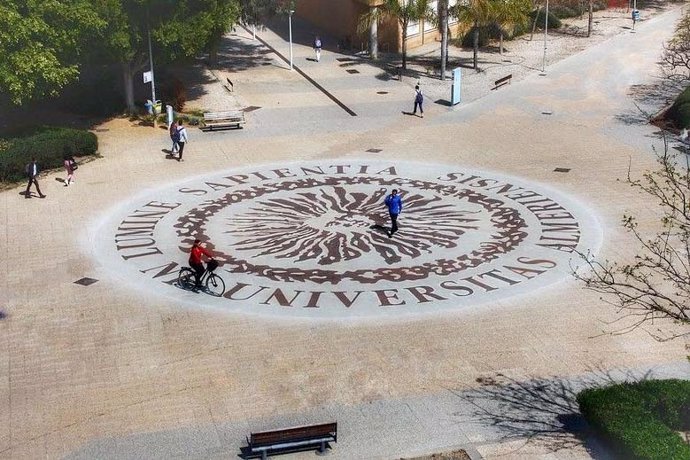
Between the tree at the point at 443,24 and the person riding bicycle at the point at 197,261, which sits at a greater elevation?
the tree at the point at 443,24

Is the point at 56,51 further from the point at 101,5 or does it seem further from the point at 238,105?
the point at 238,105

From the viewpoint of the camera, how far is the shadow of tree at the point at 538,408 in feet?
52.9

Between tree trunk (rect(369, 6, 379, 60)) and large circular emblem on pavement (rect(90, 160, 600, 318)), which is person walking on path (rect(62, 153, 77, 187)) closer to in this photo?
large circular emblem on pavement (rect(90, 160, 600, 318))

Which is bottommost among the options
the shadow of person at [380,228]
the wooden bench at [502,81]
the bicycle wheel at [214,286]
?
the bicycle wheel at [214,286]

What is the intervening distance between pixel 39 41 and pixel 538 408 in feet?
82.5

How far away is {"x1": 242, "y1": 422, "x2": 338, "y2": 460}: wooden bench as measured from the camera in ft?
50.5

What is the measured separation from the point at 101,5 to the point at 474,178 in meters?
17.1

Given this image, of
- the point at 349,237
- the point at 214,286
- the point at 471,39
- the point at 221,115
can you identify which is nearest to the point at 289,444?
the point at 214,286

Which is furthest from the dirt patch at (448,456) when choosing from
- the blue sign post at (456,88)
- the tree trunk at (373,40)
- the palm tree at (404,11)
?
the tree trunk at (373,40)

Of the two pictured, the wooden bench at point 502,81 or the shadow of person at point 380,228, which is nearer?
the shadow of person at point 380,228

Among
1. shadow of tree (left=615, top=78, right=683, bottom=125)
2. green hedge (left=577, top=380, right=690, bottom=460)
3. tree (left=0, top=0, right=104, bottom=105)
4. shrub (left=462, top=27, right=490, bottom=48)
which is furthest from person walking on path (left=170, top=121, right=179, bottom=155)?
shrub (left=462, top=27, right=490, bottom=48)

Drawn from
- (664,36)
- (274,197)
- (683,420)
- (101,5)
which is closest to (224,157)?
(274,197)

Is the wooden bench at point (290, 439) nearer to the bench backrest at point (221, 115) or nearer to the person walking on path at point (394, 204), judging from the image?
the person walking on path at point (394, 204)

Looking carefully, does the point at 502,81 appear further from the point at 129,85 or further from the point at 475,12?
the point at 129,85
